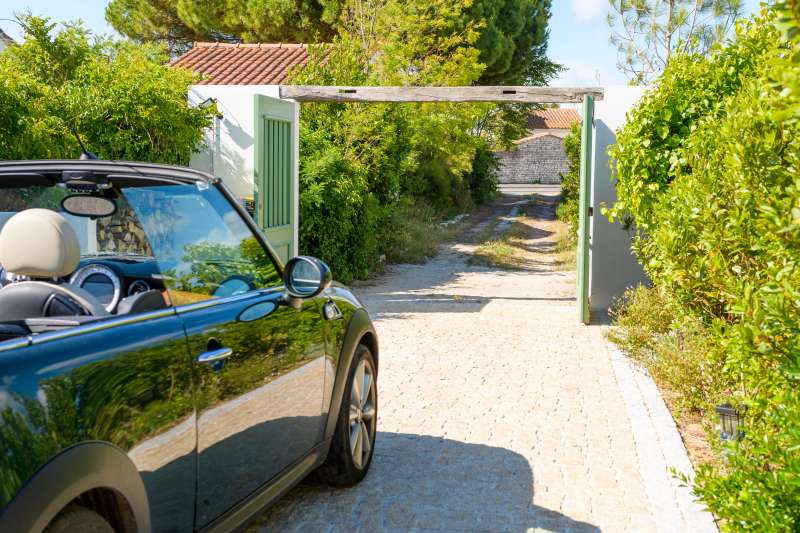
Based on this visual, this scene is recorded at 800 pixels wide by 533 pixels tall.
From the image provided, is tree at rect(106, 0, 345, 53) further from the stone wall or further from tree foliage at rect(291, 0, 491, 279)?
the stone wall

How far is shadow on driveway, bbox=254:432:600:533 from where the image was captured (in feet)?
15.8

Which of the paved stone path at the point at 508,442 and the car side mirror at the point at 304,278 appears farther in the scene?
the paved stone path at the point at 508,442

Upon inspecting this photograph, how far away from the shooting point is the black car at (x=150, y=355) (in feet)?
8.13

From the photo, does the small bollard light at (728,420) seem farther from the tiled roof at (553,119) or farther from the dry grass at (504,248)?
the tiled roof at (553,119)

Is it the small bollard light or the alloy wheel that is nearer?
the alloy wheel

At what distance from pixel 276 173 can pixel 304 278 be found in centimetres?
830

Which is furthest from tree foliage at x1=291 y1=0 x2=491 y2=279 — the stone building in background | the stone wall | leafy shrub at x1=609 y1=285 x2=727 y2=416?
the stone wall

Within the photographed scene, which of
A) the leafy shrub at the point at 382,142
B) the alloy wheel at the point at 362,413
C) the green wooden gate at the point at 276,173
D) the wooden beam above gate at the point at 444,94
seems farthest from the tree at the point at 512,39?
the alloy wheel at the point at 362,413

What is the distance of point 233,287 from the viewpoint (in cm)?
400

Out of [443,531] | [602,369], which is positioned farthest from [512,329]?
[443,531]

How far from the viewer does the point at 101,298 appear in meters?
3.92

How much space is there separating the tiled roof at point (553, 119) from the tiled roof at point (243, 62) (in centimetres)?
6392

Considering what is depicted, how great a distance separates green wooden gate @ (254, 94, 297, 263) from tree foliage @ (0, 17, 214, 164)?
767 mm

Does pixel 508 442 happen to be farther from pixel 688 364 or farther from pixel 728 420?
pixel 688 364
